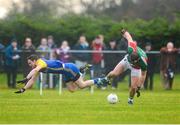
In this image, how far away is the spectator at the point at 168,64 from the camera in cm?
3438

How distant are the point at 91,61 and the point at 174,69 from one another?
11.0 ft

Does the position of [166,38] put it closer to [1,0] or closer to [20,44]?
[20,44]

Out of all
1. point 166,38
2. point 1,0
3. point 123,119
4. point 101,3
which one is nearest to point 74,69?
point 123,119

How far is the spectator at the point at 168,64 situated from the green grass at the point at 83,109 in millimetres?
5541

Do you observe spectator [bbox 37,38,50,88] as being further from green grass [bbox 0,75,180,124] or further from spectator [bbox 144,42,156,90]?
green grass [bbox 0,75,180,124]

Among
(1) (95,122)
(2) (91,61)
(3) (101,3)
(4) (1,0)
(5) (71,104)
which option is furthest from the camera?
(3) (101,3)

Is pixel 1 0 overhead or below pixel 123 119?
overhead

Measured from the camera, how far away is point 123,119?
19.7 metres

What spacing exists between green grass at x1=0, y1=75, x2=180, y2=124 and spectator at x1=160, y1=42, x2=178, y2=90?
554 cm

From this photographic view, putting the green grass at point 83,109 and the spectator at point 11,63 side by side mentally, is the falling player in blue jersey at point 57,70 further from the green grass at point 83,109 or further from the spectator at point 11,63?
the spectator at point 11,63

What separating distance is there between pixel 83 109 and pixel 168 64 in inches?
504

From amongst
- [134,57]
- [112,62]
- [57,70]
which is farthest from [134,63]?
[112,62]

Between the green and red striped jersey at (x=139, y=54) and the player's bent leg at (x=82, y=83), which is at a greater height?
the green and red striped jersey at (x=139, y=54)

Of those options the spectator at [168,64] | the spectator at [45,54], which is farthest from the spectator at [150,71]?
the spectator at [45,54]
